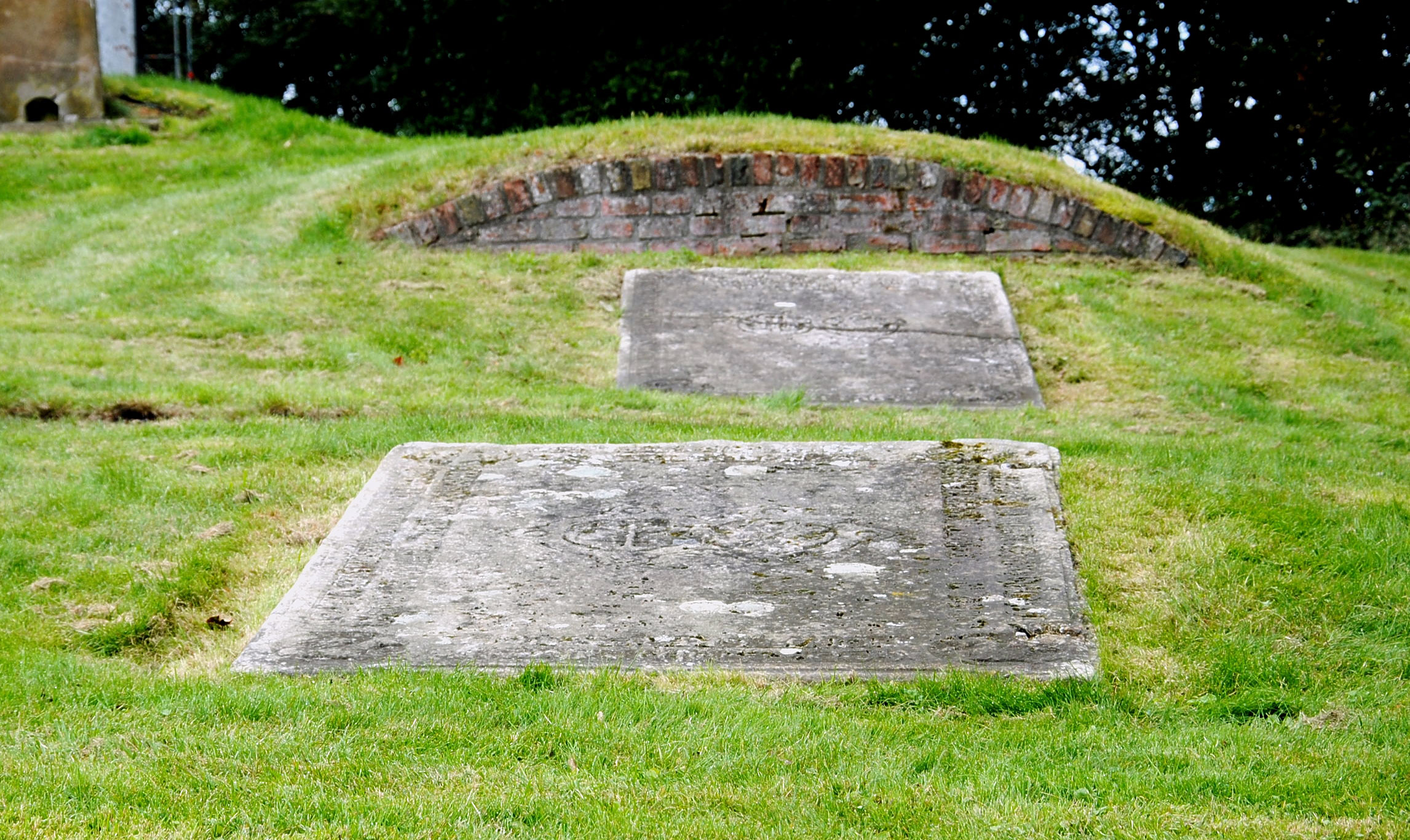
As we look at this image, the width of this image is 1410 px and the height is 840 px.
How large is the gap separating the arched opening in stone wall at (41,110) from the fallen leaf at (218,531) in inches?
374

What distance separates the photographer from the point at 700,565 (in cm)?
433

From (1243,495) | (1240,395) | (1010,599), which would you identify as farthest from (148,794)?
(1240,395)

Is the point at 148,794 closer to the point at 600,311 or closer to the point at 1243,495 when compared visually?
the point at 1243,495

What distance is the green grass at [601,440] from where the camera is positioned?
2953mm

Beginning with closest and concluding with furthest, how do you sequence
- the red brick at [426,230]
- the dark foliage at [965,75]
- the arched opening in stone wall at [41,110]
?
the red brick at [426,230], the arched opening in stone wall at [41,110], the dark foliage at [965,75]

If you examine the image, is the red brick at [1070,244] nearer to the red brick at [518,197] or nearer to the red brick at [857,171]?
the red brick at [857,171]

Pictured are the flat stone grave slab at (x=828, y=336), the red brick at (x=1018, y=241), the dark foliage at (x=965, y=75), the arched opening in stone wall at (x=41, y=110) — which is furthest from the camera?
the dark foliage at (x=965, y=75)

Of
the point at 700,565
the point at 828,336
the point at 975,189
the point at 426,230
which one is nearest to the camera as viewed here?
the point at 700,565

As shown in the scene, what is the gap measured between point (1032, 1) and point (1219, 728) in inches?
589

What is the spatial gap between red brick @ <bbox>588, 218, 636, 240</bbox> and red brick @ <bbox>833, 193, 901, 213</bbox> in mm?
1502

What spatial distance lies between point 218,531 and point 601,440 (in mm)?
1689

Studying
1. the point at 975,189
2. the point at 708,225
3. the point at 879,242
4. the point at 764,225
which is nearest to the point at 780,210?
the point at 764,225

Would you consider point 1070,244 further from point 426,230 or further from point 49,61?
point 49,61

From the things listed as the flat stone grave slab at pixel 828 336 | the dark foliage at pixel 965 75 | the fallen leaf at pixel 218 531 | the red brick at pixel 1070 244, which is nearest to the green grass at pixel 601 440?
the fallen leaf at pixel 218 531
